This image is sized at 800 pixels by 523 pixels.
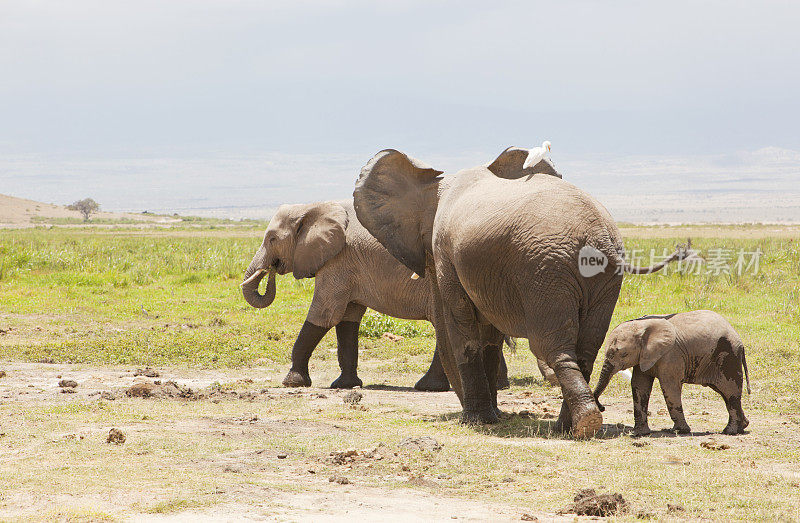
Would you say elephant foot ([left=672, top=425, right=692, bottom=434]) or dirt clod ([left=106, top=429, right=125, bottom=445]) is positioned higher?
elephant foot ([left=672, top=425, right=692, bottom=434])

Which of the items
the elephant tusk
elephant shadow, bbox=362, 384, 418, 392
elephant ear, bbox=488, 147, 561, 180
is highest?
elephant ear, bbox=488, 147, 561, 180

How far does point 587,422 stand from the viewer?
25.2 feet

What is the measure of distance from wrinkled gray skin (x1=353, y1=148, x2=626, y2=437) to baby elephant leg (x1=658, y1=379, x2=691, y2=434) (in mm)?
902

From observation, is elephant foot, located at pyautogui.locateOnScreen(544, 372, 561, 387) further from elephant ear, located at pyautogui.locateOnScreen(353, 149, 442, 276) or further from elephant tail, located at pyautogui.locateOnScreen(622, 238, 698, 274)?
elephant tail, located at pyautogui.locateOnScreen(622, 238, 698, 274)

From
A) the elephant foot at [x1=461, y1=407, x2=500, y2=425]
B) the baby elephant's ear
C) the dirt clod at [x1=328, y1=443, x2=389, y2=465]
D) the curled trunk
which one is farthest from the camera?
the curled trunk

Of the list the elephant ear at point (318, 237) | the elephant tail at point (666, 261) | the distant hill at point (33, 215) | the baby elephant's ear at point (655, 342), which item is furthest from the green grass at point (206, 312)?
the distant hill at point (33, 215)

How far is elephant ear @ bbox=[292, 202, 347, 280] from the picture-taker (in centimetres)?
1266

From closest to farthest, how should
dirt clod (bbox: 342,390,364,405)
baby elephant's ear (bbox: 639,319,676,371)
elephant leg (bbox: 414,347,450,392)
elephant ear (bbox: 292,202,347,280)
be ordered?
baby elephant's ear (bbox: 639,319,676,371)
dirt clod (bbox: 342,390,364,405)
elephant leg (bbox: 414,347,450,392)
elephant ear (bbox: 292,202,347,280)

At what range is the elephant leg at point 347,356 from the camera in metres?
12.5

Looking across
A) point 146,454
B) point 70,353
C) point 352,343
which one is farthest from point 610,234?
point 70,353

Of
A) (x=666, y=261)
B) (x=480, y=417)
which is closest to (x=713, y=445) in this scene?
(x=666, y=261)

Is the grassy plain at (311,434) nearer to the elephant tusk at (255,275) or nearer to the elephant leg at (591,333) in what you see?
the elephant leg at (591,333)

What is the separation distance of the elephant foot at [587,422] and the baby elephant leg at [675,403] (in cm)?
98

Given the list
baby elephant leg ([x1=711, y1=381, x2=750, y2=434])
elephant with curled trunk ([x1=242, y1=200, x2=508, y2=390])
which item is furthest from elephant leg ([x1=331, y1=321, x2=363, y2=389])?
baby elephant leg ([x1=711, y1=381, x2=750, y2=434])
